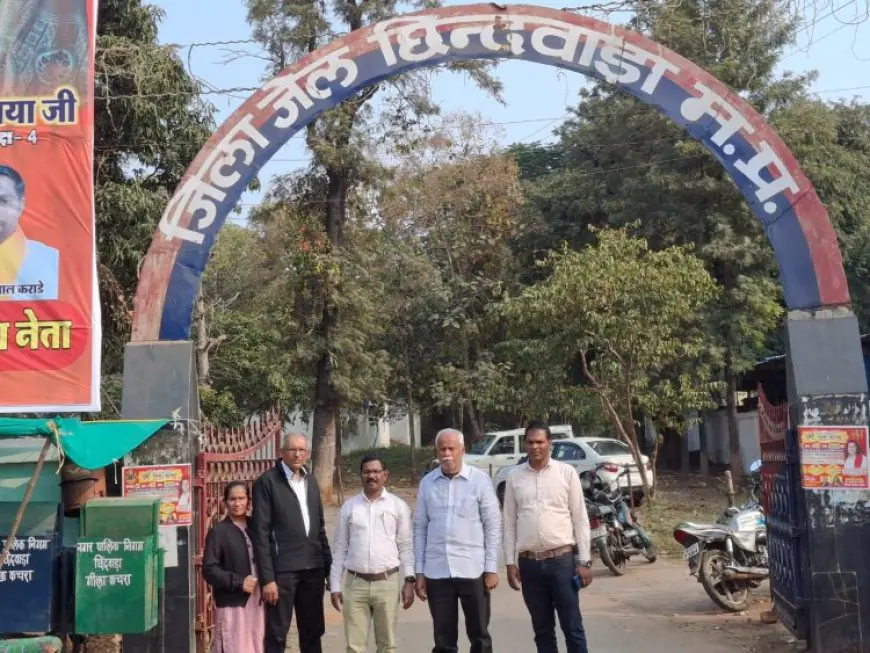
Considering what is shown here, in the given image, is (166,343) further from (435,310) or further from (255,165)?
(435,310)

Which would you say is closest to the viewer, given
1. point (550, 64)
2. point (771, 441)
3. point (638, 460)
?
point (550, 64)

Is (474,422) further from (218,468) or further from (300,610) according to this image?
(300,610)

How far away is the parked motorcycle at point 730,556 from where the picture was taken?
9.93 meters

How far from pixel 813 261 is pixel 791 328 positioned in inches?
21.8

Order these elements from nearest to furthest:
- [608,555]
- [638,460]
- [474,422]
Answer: [608,555], [638,460], [474,422]

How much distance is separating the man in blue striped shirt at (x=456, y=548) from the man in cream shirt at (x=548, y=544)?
0.20 meters

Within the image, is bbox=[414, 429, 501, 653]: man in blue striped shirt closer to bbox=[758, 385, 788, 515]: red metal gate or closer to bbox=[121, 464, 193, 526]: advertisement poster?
bbox=[121, 464, 193, 526]: advertisement poster

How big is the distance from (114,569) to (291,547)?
1.17m

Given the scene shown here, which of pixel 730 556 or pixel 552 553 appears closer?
pixel 552 553

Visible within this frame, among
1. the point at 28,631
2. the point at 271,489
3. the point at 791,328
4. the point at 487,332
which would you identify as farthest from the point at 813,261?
the point at 487,332

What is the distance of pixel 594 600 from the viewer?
37.1ft

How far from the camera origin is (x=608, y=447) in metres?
22.3

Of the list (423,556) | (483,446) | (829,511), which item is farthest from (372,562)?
(483,446)

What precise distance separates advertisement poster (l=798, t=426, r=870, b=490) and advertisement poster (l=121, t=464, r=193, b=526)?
179 inches
